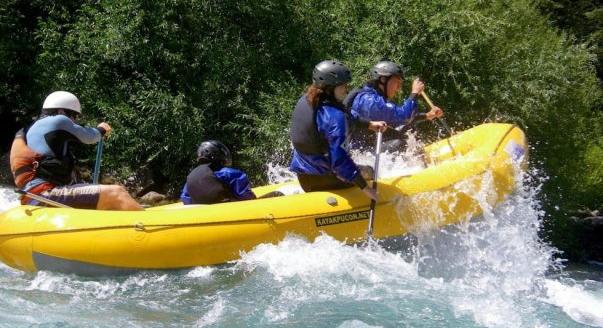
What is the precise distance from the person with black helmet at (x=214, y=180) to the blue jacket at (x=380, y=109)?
1592 mm

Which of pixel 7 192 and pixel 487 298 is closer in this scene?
pixel 487 298

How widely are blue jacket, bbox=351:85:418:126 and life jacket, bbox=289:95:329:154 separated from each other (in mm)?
1165

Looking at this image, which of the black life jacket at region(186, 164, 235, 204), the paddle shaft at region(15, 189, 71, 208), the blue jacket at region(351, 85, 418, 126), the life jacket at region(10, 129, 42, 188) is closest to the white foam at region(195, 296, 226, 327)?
the black life jacket at region(186, 164, 235, 204)

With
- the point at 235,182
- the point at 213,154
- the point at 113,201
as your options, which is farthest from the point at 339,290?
the point at 113,201

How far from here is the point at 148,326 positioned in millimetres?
4492

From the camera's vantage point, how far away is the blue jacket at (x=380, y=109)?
22.2ft

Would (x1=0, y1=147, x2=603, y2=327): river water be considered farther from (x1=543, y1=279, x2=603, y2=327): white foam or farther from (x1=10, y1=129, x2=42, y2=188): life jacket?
(x1=10, y1=129, x2=42, y2=188): life jacket

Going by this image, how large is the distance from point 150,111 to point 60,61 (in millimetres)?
2141

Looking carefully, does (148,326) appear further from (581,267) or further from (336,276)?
(581,267)

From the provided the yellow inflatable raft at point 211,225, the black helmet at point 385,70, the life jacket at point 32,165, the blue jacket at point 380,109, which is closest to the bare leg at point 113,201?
the yellow inflatable raft at point 211,225

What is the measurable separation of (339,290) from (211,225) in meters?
1.21

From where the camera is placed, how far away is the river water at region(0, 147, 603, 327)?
4.61 metres

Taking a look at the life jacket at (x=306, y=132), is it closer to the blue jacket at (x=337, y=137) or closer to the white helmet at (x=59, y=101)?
the blue jacket at (x=337, y=137)

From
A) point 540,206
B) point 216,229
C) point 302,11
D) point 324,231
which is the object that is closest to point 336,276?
point 324,231
